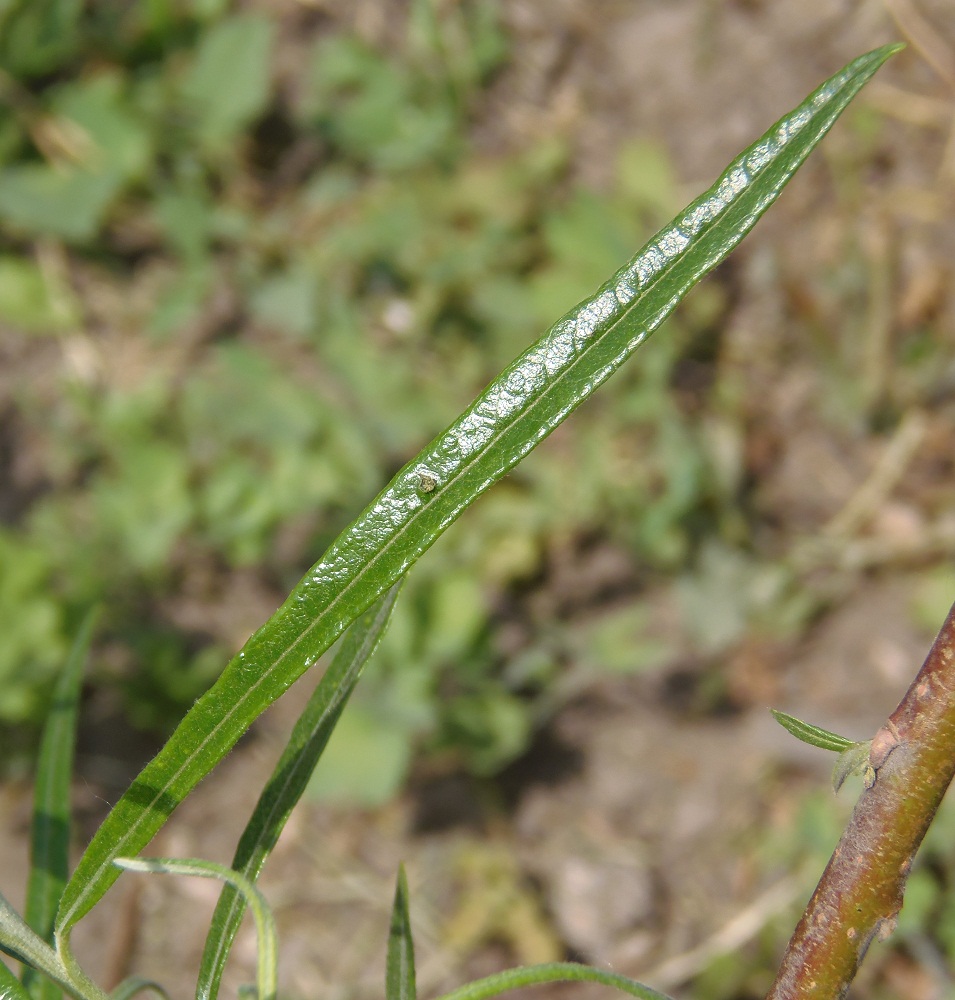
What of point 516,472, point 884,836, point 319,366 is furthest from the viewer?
point 319,366

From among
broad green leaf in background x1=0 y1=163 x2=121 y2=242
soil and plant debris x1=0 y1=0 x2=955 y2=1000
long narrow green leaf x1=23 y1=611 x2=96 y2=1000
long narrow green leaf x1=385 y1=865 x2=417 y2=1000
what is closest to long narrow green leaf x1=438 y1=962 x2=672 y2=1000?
long narrow green leaf x1=385 y1=865 x2=417 y2=1000

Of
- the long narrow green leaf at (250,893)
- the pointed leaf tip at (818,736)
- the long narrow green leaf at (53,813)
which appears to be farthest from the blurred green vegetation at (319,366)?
the pointed leaf tip at (818,736)

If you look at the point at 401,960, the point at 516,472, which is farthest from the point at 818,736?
the point at 516,472

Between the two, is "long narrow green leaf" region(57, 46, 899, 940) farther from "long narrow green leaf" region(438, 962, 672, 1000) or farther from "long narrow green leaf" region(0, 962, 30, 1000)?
"long narrow green leaf" region(438, 962, 672, 1000)

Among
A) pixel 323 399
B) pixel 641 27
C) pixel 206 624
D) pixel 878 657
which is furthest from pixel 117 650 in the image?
pixel 641 27

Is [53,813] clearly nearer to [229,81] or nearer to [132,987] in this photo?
[132,987]

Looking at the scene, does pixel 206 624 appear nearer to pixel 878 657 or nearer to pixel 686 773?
pixel 686 773
